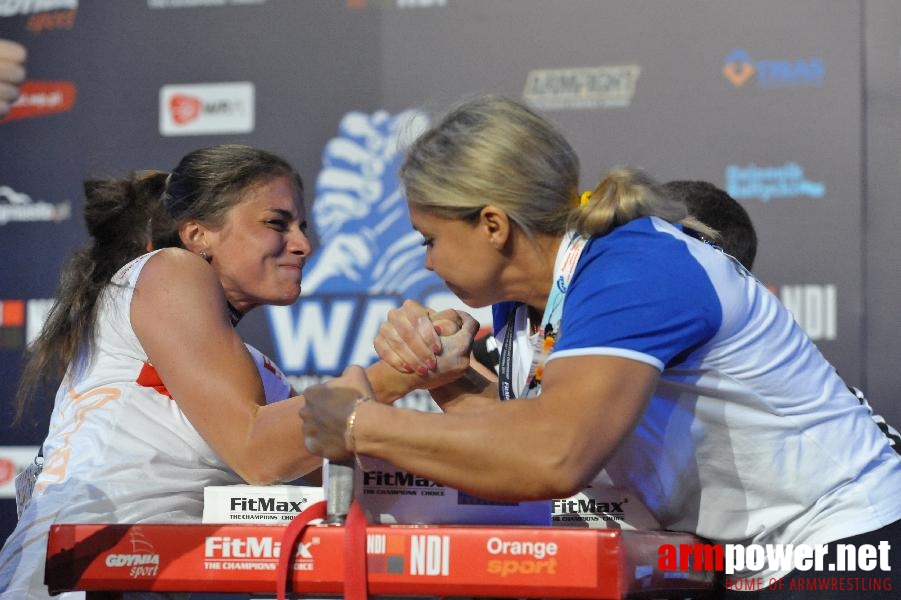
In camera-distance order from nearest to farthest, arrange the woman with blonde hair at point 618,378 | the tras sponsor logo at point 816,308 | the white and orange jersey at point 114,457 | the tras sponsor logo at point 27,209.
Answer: the woman with blonde hair at point 618,378 → the white and orange jersey at point 114,457 → the tras sponsor logo at point 816,308 → the tras sponsor logo at point 27,209

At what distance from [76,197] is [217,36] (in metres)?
0.90

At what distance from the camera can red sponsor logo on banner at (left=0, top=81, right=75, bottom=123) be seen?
184 inches

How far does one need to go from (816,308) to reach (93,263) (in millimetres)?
2578

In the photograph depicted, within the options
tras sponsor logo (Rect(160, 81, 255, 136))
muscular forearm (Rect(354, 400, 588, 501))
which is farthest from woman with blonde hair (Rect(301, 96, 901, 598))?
tras sponsor logo (Rect(160, 81, 255, 136))

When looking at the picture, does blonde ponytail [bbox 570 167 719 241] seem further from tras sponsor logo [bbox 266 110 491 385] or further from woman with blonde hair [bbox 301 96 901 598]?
tras sponsor logo [bbox 266 110 491 385]

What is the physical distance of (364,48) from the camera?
438cm

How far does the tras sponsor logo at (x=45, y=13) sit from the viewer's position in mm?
4695

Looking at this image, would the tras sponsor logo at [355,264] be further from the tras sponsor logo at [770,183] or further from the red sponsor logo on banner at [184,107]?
the tras sponsor logo at [770,183]

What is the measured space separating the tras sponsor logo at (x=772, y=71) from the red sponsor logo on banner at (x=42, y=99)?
2707 mm

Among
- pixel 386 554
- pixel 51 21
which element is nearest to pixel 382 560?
pixel 386 554

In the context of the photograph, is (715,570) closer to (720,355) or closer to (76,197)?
(720,355)

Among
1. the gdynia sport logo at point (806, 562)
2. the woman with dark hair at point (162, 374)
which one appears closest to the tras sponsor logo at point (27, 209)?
the woman with dark hair at point (162, 374)


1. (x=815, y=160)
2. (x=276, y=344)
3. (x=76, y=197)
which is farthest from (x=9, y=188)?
(x=815, y=160)

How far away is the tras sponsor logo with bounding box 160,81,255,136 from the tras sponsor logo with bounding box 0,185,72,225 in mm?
554
